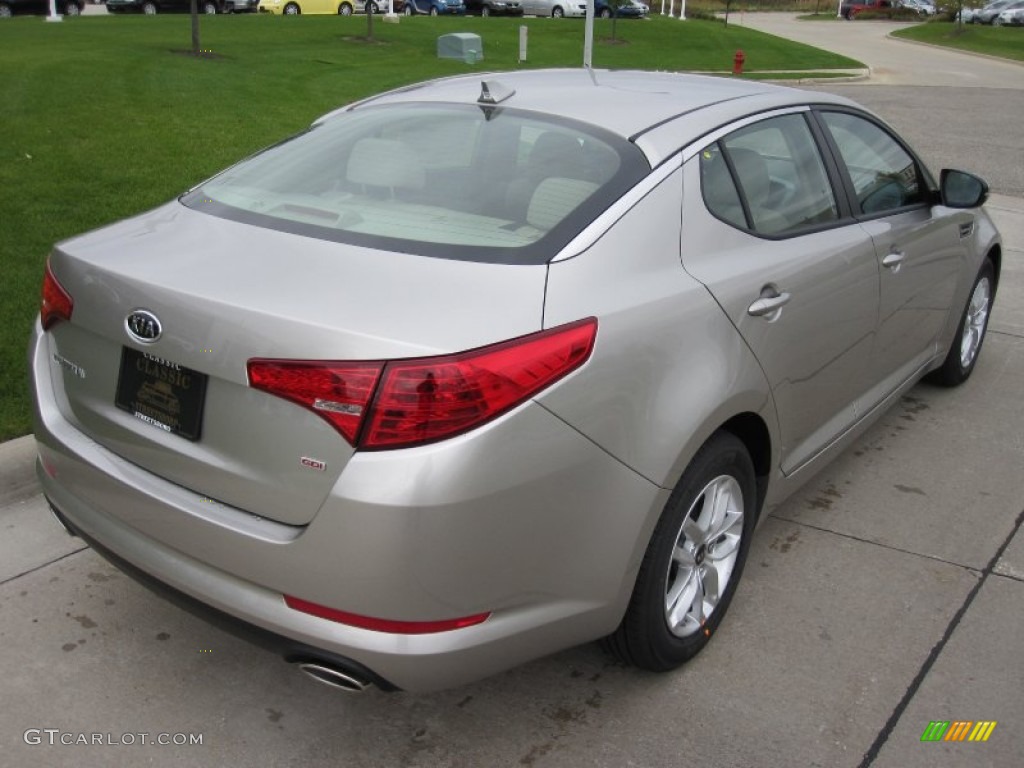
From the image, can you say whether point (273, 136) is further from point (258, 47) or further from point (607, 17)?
point (607, 17)

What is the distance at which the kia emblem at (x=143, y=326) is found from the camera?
245 cm

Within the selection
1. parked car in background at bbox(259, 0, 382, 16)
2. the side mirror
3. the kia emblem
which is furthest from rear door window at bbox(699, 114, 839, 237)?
parked car in background at bbox(259, 0, 382, 16)

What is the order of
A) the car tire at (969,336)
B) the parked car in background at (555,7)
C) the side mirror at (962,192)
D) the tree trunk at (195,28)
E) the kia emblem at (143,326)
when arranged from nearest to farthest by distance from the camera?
1. the kia emblem at (143,326)
2. the side mirror at (962,192)
3. the car tire at (969,336)
4. the tree trunk at (195,28)
5. the parked car in background at (555,7)

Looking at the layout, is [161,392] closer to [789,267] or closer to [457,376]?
[457,376]

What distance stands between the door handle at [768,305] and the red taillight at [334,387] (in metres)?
1.28

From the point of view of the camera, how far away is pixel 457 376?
7.25ft

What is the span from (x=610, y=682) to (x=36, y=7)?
114 feet

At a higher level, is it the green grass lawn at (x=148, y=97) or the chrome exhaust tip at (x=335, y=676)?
the green grass lawn at (x=148, y=97)

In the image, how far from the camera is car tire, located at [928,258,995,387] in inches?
206

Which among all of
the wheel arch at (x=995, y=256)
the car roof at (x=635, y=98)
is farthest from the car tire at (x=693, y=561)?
the wheel arch at (x=995, y=256)

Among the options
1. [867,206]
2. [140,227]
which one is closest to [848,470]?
[867,206]

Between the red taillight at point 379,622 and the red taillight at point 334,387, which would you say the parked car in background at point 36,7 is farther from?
the red taillight at point 379,622

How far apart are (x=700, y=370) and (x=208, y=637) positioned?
1704 mm

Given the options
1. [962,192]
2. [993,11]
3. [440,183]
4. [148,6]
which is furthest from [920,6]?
[440,183]
